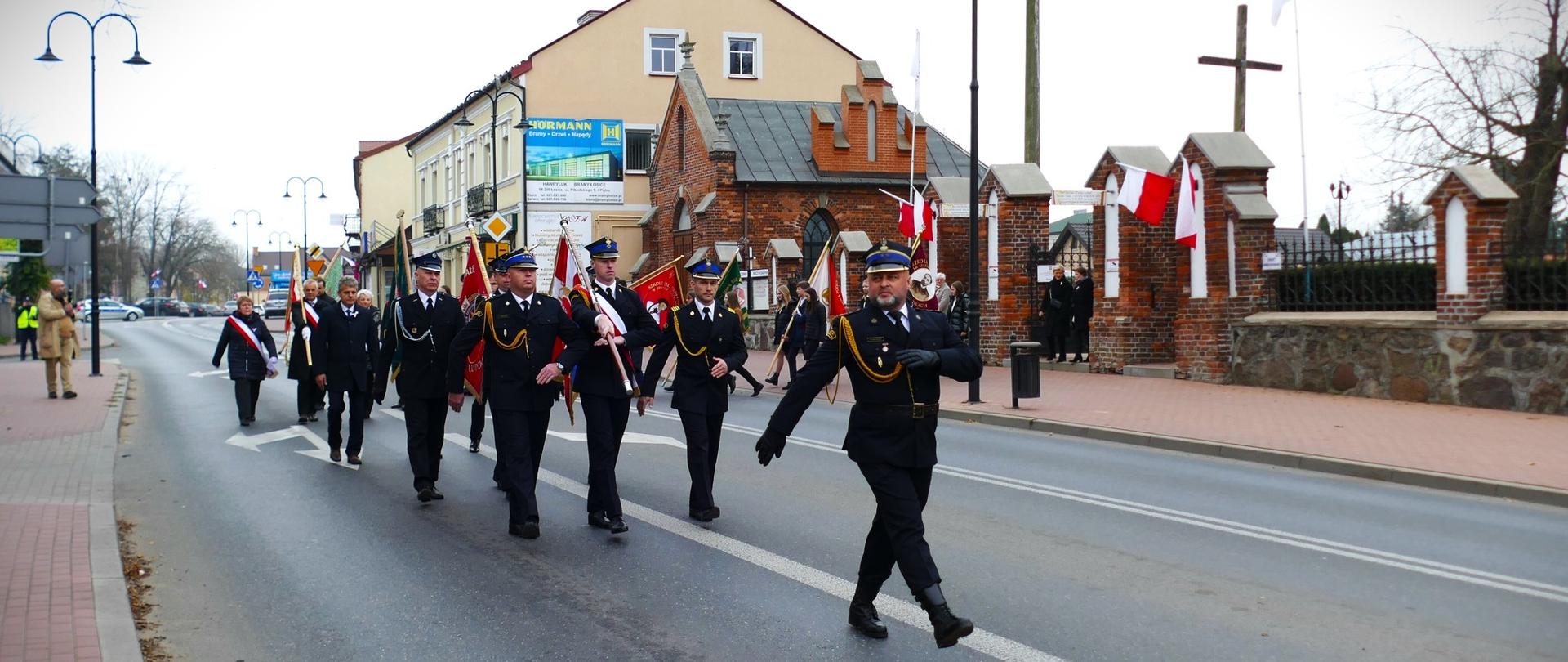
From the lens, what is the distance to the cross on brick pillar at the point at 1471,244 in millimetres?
15758

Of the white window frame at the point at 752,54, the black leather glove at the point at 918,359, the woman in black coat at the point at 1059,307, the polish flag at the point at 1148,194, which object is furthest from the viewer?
the white window frame at the point at 752,54

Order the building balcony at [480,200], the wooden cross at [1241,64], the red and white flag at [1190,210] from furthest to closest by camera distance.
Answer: the building balcony at [480,200], the wooden cross at [1241,64], the red and white flag at [1190,210]

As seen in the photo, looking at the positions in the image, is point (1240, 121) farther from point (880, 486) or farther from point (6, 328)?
point (6, 328)

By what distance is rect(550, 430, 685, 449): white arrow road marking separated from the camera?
13594mm

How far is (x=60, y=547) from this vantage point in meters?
7.76

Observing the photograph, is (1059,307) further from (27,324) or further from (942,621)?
(27,324)

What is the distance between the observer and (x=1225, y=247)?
776 inches

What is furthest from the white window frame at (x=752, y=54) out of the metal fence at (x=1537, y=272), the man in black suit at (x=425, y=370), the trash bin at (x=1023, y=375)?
the man in black suit at (x=425, y=370)

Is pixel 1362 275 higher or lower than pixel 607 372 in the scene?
higher

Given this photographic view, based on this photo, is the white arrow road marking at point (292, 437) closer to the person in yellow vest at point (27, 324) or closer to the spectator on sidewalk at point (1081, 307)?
the spectator on sidewalk at point (1081, 307)

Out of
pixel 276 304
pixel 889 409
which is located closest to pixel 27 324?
pixel 889 409

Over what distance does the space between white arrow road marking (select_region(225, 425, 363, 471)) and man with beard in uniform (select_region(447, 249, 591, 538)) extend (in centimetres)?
392

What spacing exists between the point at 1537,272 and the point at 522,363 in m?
12.5

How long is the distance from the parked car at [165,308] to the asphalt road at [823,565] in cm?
9202
